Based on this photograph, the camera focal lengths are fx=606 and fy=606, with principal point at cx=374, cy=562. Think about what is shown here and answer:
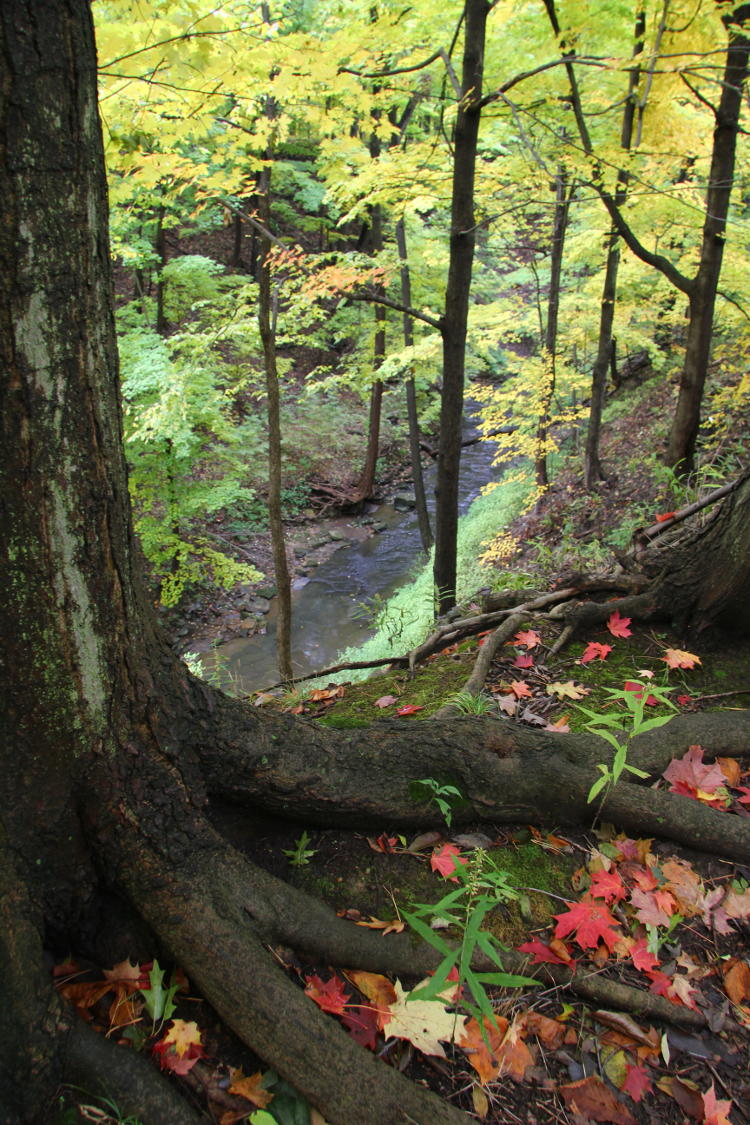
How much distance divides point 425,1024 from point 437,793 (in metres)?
0.67

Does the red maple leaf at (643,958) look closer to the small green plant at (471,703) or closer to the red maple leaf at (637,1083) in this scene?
the red maple leaf at (637,1083)

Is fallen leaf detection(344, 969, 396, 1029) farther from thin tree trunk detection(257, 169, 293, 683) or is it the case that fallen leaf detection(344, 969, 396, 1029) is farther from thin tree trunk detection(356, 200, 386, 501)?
thin tree trunk detection(356, 200, 386, 501)

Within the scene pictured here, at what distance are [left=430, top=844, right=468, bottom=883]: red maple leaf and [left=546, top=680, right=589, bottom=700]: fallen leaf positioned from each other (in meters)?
1.14

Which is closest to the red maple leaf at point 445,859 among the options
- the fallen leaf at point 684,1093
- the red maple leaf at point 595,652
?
the fallen leaf at point 684,1093

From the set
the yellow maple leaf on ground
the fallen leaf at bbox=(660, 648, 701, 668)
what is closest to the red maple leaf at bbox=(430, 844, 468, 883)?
the yellow maple leaf on ground

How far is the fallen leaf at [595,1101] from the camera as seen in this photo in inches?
55.4

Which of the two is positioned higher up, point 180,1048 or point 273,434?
point 273,434

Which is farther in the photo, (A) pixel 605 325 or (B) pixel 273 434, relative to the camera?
(A) pixel 605 325

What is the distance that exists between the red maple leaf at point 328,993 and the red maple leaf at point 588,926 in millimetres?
653

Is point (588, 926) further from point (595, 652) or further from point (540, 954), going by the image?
point (595, 652)

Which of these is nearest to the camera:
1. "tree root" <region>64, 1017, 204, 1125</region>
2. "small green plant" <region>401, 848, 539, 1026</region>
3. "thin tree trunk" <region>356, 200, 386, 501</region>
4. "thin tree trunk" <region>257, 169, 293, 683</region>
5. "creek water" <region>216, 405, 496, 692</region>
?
"small green plant" <region>401, 848, 539, 1026</region>

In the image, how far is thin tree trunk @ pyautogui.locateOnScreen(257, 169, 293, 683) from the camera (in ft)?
20.8

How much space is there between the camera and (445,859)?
2006 millimetres

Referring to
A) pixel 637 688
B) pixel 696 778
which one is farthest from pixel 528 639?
pixel 696 778
